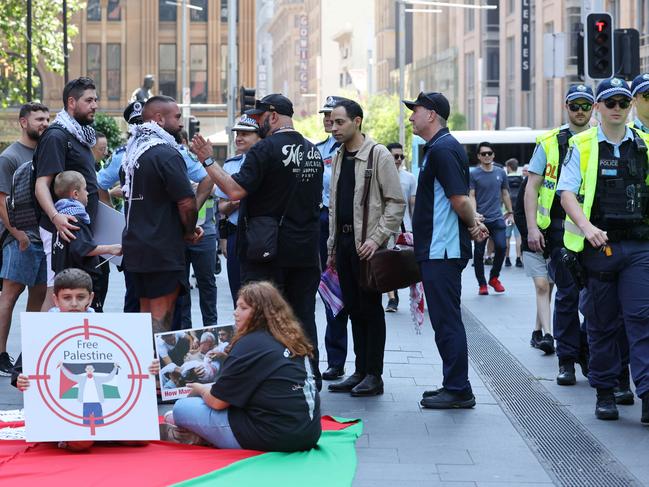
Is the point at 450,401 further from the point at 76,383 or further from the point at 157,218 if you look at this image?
the point at 76,383

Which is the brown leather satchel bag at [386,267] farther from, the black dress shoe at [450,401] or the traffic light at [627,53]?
the traffic light at [627,53]

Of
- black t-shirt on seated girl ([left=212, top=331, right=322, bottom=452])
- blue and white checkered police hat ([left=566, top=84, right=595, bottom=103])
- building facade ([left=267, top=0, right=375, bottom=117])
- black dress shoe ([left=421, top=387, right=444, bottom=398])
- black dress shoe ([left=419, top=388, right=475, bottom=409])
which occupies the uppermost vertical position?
building facade ([left=267, top=0, right=375, bottom=117])

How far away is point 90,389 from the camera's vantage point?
6.68 m

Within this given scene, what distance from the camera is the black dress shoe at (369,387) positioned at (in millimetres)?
9055

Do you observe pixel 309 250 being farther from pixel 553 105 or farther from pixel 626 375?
pixel 553 105

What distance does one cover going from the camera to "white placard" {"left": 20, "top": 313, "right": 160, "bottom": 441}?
6.62 meters

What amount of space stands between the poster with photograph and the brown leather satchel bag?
4.04 feet

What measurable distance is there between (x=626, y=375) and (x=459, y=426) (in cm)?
161

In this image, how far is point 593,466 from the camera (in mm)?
6867

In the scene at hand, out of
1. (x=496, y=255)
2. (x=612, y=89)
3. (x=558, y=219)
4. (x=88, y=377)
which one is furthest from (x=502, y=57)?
(x=88, y=377)

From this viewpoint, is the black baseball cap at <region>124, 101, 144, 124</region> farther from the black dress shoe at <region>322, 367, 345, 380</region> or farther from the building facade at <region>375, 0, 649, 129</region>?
the building facade at <region>375, 0, 649, 129</region>

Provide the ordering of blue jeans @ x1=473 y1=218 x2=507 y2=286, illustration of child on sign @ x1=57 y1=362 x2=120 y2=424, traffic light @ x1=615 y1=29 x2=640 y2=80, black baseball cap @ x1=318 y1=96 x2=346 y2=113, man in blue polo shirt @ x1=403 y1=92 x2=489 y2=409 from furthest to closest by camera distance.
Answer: traffic light @ x1=615 y1=29 x2=640 y2=80
blue jeans @ x1=473 y1=218 x2=507 y2=286
black baseball cap @ x1=318 y1=96 x2=346 y2=113
man in blue polo shirt @ x1=403 y1=92 x2=489 y2=409
illustration of child on sign @ x1=57 y1=362 x2=120 y2=424

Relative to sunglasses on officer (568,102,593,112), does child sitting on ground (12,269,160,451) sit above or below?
below

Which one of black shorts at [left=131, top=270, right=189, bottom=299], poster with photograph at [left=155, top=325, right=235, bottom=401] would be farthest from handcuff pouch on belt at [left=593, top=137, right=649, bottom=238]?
black shorts at [left=131, top=270, right=189, bottom=299]
